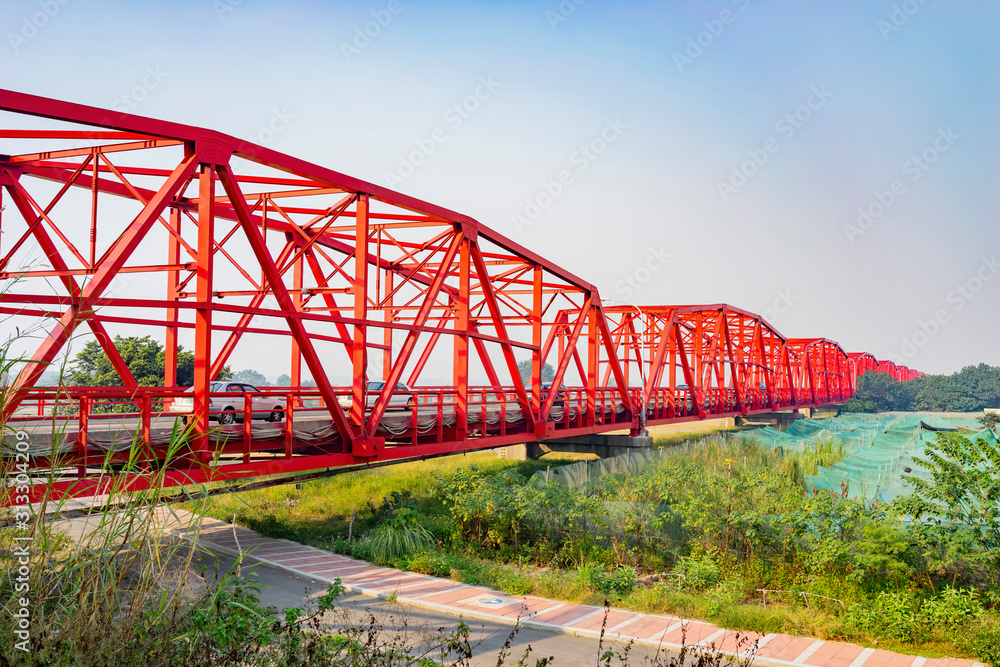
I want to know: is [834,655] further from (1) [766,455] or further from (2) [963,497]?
(1) [766,455]

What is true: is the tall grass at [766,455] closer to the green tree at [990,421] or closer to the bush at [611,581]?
the green tree at [990,421]

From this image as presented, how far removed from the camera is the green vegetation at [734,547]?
10.7 metres

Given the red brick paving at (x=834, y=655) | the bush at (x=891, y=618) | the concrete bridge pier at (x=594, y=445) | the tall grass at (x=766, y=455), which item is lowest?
the red brick paving at (x=834, y=655)

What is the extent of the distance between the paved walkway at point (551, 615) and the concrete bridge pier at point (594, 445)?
15039 millimetres

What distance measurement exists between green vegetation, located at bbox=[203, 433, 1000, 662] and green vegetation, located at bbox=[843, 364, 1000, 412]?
320ft

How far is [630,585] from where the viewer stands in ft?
41.6

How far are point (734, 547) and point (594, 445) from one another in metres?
15.6

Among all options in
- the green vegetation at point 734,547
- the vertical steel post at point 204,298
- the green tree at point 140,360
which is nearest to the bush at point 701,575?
the green vegetation at point 734,547

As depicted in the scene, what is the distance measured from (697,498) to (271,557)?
349 inches

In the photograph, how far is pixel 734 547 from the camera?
13.9 metres

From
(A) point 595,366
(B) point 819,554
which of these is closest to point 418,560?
(B) point 819,554

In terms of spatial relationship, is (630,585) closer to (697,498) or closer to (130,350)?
(697,498)

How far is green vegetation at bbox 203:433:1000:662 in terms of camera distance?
1070 centimetres

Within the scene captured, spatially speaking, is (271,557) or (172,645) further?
(271,557)
